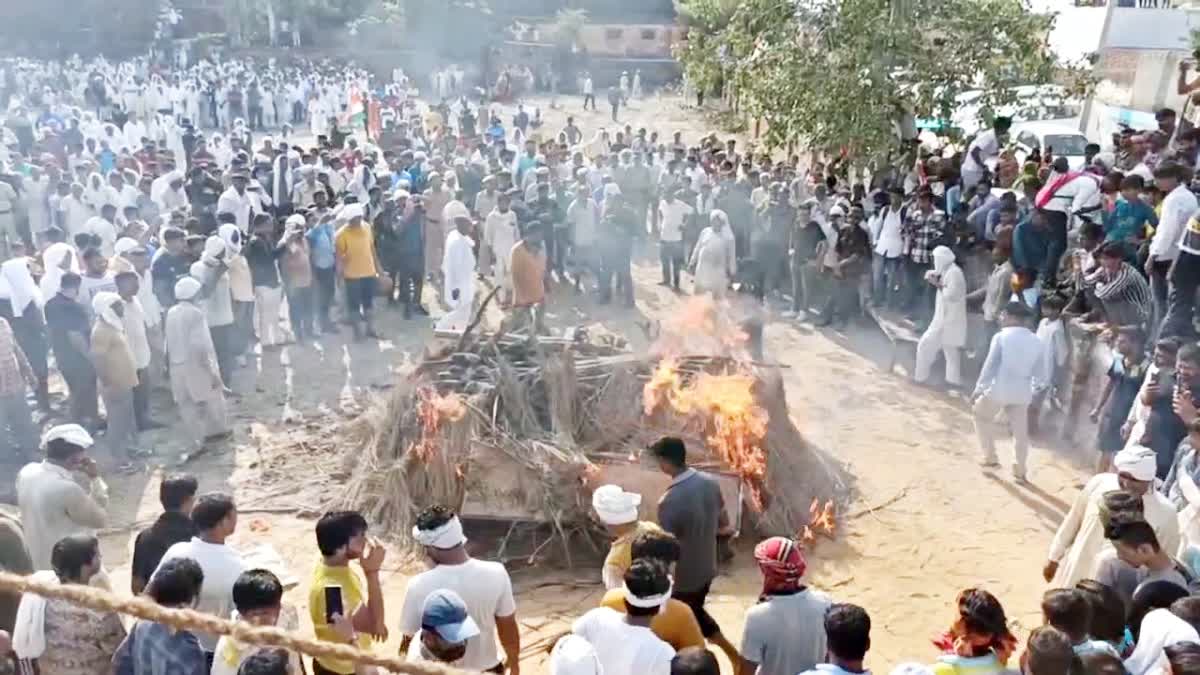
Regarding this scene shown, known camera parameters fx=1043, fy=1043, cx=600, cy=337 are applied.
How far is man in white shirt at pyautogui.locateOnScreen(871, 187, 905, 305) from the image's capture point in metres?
12.6

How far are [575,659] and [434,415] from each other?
13.8ft

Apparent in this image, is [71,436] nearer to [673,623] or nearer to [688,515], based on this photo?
[688,515]

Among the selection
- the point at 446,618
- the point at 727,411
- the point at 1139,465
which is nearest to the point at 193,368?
the point at 727,411

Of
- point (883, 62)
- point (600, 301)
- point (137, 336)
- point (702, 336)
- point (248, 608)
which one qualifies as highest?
point (883, 62)

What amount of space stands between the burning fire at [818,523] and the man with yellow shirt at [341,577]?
4097 mm

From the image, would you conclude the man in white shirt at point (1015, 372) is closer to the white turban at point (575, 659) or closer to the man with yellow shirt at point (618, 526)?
the man with yellow shirt at point (618, 526)

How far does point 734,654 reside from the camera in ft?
16.5

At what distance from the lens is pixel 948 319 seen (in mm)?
10875

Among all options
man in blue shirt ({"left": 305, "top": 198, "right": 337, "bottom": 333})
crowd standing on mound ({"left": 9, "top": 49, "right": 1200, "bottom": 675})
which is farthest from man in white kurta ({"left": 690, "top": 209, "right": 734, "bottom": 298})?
man in blue shirt ({"left": 305, "top": 198, "right": 337, "bottom": 333})

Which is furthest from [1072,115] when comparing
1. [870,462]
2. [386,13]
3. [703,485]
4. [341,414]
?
[386,13]

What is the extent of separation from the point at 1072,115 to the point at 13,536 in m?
23.5

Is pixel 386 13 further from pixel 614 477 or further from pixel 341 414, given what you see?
pixel 614 477

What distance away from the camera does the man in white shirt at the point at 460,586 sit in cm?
436

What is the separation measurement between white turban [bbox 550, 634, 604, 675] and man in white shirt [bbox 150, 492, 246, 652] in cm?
166
